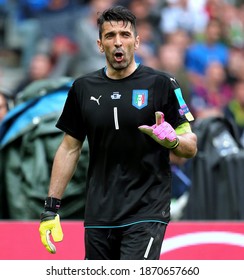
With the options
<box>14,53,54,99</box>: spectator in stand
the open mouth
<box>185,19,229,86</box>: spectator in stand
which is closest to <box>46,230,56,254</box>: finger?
the open mouth

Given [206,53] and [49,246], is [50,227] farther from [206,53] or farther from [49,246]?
[206,53]

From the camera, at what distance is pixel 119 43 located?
6250 millimetres

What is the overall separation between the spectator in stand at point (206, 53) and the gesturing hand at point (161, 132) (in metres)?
9.21

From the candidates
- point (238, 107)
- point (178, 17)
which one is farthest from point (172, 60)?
point (178, 17)

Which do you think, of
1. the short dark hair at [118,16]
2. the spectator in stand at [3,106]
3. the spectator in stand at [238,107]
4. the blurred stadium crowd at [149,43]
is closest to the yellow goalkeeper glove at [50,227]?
the short dark hair at [118,16]

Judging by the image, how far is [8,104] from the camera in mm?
10656

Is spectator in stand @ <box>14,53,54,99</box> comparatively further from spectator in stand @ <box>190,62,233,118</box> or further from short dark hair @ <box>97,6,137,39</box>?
short dark hair @ <box>97,6,137,39</box>

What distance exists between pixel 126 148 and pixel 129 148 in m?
0.02

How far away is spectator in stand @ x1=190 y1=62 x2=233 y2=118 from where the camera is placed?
47.3 feet

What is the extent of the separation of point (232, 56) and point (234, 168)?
6.26 metres

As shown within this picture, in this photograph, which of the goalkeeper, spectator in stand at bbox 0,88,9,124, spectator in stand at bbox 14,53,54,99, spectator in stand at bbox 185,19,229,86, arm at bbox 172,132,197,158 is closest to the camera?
arm at bbox 172,132,197,158

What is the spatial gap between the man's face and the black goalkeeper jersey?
0.38 ft

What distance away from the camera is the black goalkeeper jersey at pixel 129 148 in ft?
20.5

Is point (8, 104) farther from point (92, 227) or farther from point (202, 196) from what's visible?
point (92, 227)
